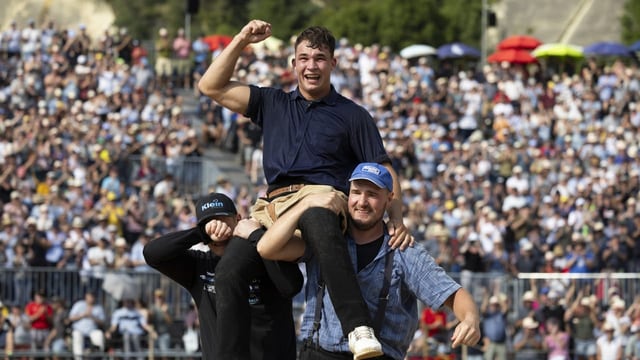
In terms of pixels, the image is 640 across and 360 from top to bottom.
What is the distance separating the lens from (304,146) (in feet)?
22.5

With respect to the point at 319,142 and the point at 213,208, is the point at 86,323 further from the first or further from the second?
the point at 319,142

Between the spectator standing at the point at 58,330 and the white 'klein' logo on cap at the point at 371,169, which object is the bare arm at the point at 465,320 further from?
the spectator standing at the point at 58,330

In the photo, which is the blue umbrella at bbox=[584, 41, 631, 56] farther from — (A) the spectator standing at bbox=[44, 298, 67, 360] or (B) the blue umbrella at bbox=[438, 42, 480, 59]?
(A) the spectator standing at bbox=[44, 298, 67, 360]

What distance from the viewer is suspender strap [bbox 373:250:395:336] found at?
6.36 metres

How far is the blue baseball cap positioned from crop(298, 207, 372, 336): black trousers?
0.22 meters

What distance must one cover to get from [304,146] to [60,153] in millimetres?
12616

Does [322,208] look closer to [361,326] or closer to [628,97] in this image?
[361,326]

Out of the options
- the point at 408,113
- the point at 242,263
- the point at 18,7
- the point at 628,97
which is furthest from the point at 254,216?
the point at 18,7

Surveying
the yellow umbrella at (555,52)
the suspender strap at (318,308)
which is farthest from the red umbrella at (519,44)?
the suspender strap at (318,308)

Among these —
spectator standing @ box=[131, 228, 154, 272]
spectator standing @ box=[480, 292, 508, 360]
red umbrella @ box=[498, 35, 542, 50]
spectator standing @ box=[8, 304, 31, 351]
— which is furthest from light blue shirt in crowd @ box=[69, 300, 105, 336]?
red umbrella @ box=[498, 35, 542, 50]

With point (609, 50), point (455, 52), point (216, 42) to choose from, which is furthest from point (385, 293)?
point (609, 50)

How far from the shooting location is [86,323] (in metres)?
15.5

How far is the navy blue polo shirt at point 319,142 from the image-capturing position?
6836mm

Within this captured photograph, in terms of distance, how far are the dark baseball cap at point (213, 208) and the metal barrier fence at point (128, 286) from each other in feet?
26.9
